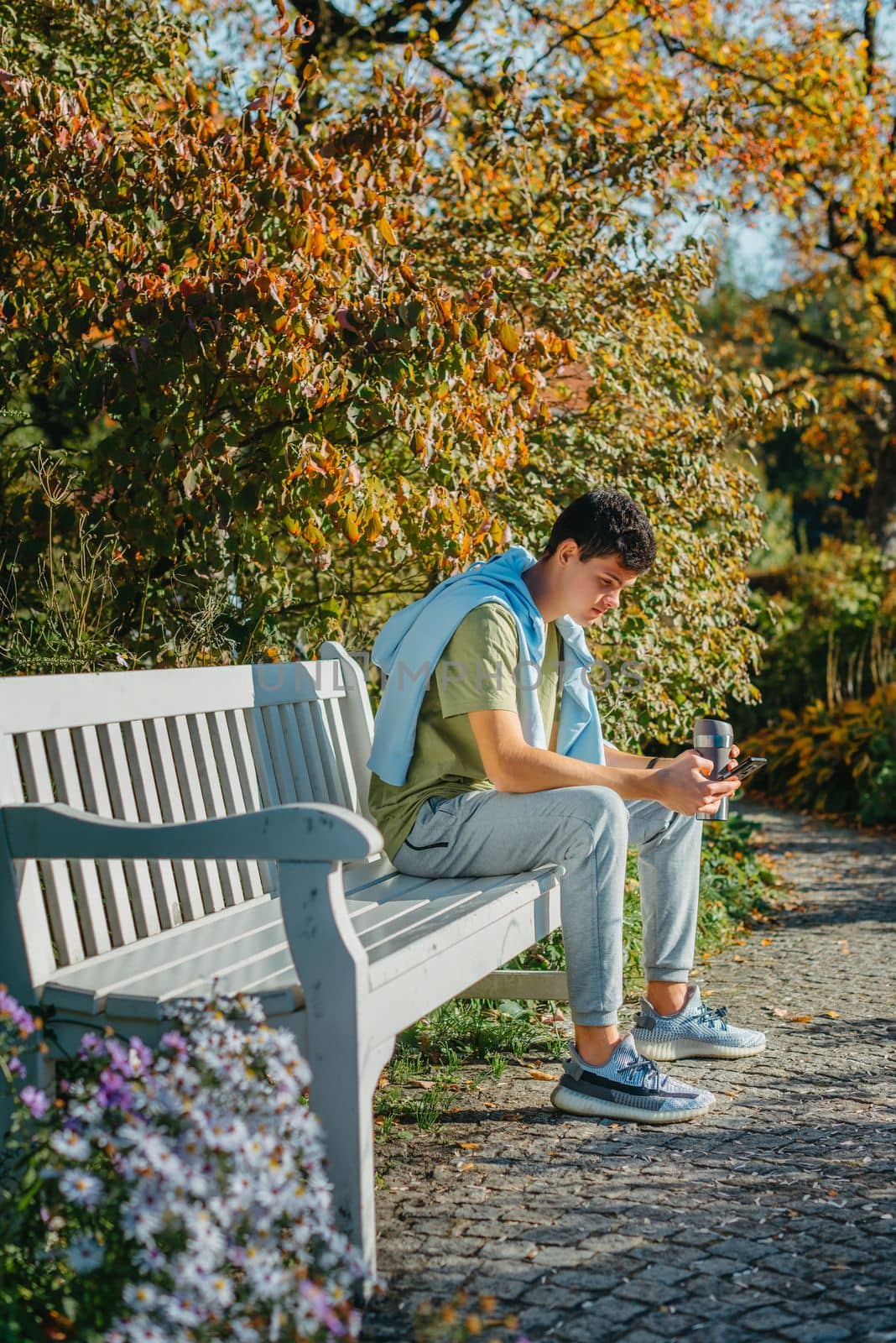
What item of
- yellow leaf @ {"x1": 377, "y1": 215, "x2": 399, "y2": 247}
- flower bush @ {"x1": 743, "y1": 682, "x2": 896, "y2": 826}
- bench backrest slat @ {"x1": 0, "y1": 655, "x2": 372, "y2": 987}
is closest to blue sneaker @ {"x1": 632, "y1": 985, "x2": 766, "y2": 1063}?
bench backrest slat @ {"x1": 0, "y1": 655, "x2": 372, "y2": 987}

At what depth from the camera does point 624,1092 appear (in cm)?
312

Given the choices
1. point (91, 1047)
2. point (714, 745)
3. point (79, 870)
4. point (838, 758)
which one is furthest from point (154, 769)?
point (838, 758)

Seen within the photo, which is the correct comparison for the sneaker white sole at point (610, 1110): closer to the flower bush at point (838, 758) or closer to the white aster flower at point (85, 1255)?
the white aster flower at point (85, 1255)

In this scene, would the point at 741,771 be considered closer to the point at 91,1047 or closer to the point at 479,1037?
the point at 479,1037

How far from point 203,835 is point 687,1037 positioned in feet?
6.57

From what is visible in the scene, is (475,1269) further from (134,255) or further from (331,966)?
(134,255)

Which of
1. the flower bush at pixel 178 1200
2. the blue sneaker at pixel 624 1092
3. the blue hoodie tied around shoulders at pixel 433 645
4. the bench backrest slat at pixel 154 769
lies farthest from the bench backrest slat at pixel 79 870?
the blue sneaker at pixel 624 1092

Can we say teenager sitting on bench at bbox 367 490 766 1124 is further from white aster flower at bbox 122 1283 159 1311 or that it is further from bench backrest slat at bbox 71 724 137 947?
white aster flower at bbox 122 1283 159 1311

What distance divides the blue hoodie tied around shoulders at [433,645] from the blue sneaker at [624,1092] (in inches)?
33.3

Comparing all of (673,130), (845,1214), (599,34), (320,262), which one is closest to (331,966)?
(845,1214)

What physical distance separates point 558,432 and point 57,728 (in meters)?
3.27

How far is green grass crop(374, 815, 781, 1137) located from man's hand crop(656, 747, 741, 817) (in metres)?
0.97

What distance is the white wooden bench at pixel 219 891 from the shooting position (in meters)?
2.19

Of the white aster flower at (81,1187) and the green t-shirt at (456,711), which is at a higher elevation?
the green t-shirt at (456,711)
